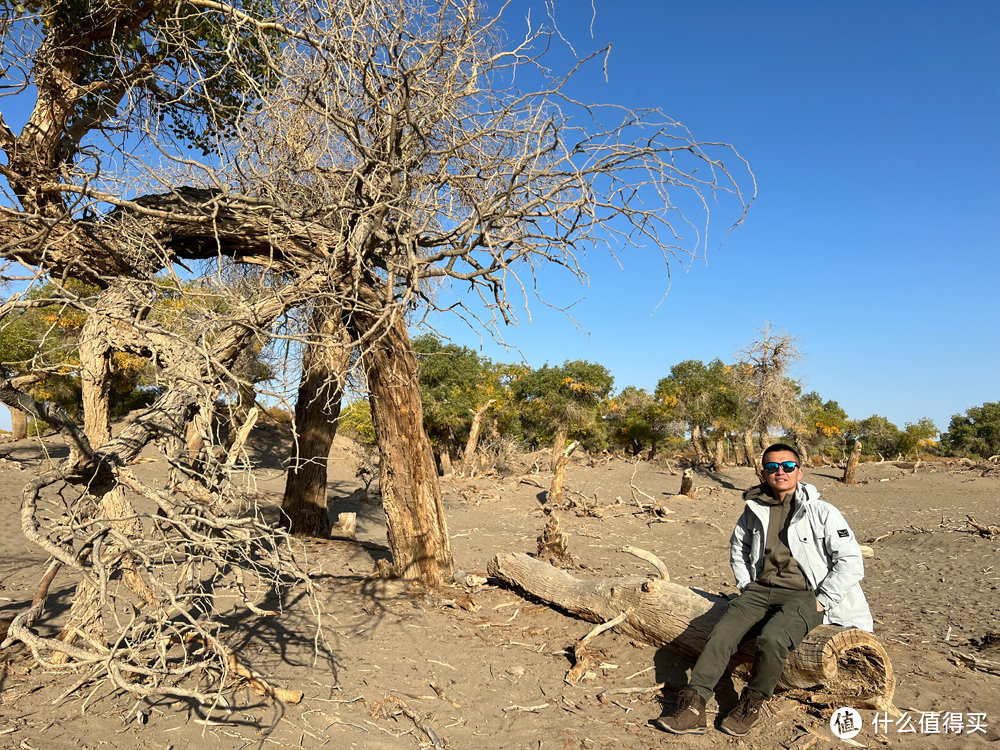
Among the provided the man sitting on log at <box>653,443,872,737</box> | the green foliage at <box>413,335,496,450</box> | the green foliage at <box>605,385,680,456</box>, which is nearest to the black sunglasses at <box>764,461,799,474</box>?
the man sitting on log at <box>653,443,872,737</box>

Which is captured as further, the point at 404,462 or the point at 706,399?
the point at 706,399

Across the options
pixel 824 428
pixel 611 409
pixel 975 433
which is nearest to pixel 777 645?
pixel 611 409

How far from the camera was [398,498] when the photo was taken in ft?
19.7

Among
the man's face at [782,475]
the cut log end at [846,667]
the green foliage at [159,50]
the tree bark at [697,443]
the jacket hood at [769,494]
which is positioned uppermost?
the green foliage at [159,50]

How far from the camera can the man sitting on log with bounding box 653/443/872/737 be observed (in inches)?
135

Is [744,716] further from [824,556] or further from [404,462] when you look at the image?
[404,462]

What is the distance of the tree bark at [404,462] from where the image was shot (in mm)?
5793

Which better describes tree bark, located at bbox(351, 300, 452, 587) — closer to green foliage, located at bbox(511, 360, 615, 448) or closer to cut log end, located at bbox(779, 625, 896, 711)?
cut log end, located at bbox(779, 625, 896, 711)

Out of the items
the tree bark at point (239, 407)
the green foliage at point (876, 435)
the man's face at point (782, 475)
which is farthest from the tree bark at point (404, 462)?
the green foliage at point (876, 435)

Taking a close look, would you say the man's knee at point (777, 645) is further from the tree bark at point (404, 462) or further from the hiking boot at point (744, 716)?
the tree bark at point (404, 462)

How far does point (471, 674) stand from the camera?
4.57 metres

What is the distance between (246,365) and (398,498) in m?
3.38

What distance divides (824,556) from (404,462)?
12.3 feet

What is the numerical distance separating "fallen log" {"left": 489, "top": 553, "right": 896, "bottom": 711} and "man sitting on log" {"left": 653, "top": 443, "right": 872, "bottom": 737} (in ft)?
0.45
